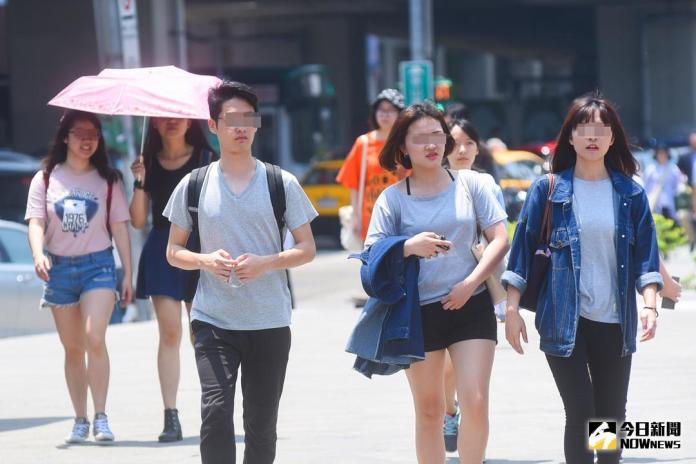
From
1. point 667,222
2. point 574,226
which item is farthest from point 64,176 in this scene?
point 667,222

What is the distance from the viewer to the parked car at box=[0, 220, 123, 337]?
1265 centimetres

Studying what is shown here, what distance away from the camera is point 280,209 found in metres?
5.85

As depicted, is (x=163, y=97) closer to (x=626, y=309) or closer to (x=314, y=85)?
(x=626, y=309)

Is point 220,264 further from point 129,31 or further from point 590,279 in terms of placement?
point 129,31

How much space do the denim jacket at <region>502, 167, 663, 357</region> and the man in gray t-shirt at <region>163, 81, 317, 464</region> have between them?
90 centimetres

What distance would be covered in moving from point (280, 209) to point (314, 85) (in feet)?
90.8

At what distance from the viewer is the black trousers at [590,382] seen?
18.2ft

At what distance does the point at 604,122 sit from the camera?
223 inches

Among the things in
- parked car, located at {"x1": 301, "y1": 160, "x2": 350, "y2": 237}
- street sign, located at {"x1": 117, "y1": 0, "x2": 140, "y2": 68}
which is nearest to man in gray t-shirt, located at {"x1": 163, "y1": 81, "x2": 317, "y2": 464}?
street sign, located at {"x1": 117, "y1": 0, "x2": 140, "y2": 68}

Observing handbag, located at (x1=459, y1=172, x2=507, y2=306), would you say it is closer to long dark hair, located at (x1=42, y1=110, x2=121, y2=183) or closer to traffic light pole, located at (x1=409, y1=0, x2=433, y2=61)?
long dark hair, located at (x1=42, y1=110, x2=121, y2=183)

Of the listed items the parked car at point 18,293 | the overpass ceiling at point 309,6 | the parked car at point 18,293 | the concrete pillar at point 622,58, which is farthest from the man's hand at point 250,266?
the concrete pillar at point 622,58

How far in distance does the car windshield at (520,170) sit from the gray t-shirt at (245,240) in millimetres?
18814

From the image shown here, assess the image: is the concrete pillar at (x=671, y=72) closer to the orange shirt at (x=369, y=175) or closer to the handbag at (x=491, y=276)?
the orange shirt at (x=369, y=175)

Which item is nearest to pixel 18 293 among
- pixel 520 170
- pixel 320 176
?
pixel 520 170
